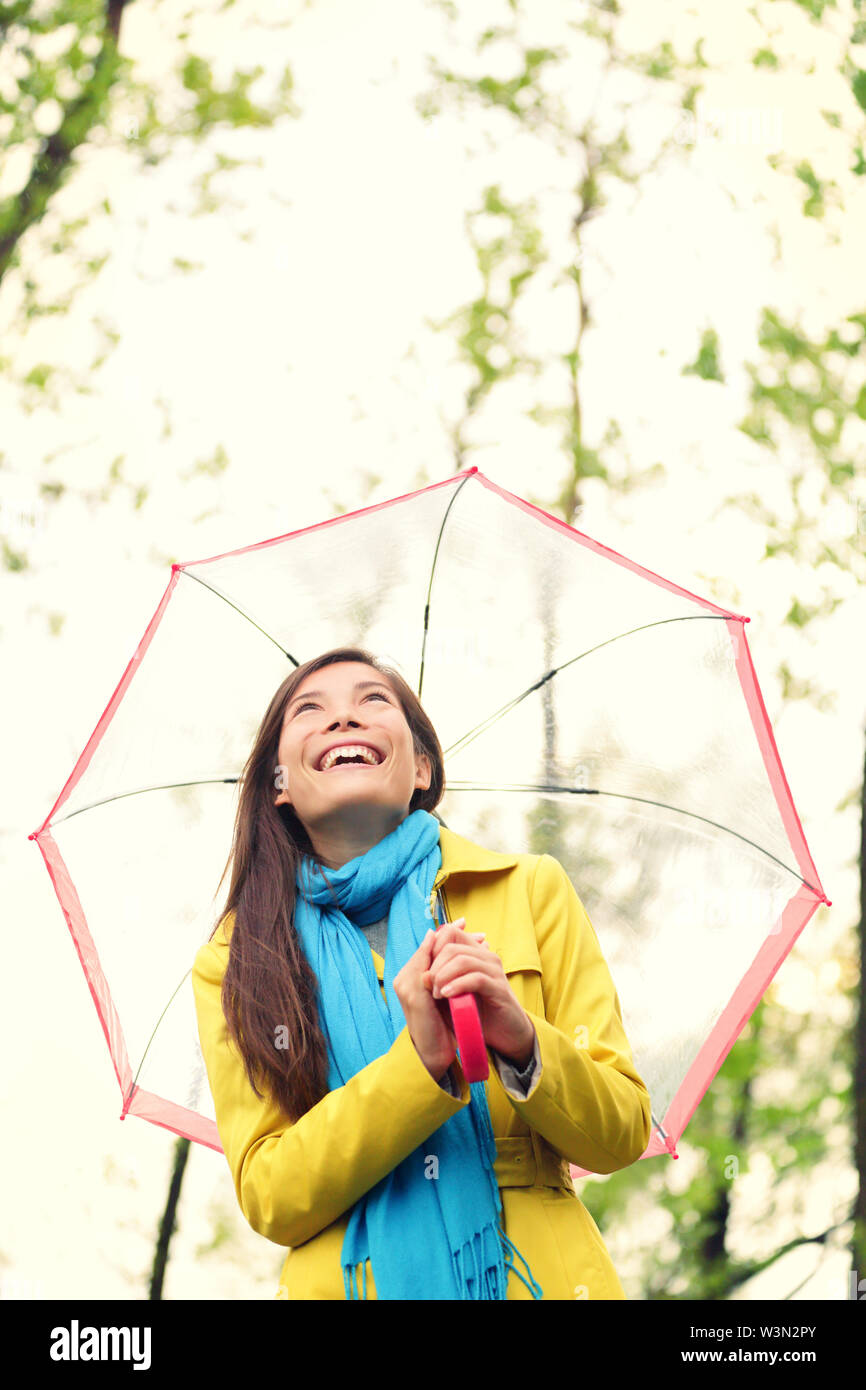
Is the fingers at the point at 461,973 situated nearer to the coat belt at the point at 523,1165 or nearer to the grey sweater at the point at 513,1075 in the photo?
the grey sweater at the point at 513,1075

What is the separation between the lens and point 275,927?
7.61 feet

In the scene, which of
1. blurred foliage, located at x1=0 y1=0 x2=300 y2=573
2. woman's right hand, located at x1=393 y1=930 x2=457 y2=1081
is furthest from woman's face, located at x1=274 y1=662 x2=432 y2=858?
blurred foliage, located at x1=0 y1=0 x2=300 y2=573

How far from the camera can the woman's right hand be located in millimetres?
1847

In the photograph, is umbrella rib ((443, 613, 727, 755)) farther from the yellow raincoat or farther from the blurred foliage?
the blurred foliage

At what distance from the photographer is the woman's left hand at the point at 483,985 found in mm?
1797

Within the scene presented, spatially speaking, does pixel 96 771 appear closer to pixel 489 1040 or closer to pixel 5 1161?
pixel 489 1040

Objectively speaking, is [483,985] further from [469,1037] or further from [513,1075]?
[513,1075]

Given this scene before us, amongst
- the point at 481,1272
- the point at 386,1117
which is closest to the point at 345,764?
the point at 386,1117

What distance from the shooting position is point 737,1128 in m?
9.38

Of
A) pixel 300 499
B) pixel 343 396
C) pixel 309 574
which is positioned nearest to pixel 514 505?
pixel 309 574

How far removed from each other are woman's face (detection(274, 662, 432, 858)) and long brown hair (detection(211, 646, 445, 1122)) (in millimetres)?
53

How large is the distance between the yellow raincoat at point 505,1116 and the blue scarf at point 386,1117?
37 millimetres

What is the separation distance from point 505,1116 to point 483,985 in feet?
1.38

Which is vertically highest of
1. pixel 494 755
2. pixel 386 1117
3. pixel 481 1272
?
pixel 494 755
